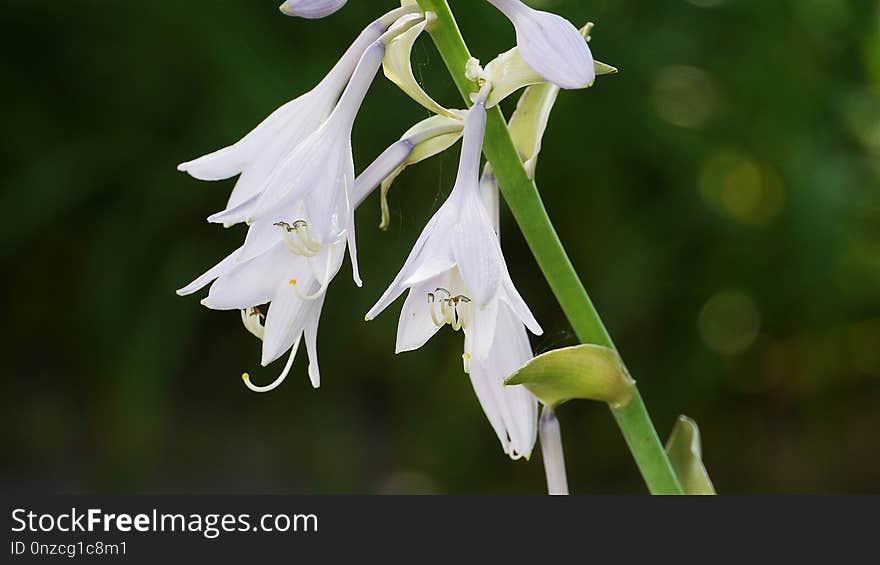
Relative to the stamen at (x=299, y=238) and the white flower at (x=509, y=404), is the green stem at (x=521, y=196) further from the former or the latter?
the stamen at (x=299, y=238)

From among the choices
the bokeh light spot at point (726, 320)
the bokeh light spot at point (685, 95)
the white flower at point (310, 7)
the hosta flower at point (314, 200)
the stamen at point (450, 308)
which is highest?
the bokeh light spot at point (685, 95)

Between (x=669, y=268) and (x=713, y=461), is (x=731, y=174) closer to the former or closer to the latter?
(x=669, y=268)

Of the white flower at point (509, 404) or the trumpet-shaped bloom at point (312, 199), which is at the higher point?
the trumpet-shaped bloom at point (312, 199)

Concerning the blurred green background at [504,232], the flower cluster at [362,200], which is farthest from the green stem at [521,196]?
the blurred green background at [504,232]

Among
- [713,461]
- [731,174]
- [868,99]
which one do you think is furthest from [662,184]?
[713,461]

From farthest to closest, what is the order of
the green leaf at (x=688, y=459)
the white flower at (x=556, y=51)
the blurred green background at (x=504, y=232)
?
the blurred green background at (x=504, y=232) < the green leaf at (x=688, y=459) < the white flower at (x=556, y=51)

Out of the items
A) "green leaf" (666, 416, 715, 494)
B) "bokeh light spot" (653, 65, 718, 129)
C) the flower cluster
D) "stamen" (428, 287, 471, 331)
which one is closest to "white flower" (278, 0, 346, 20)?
the flower cluster

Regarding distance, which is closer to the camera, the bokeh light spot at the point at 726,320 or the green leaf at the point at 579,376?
the green leaf at the point at 579,376
